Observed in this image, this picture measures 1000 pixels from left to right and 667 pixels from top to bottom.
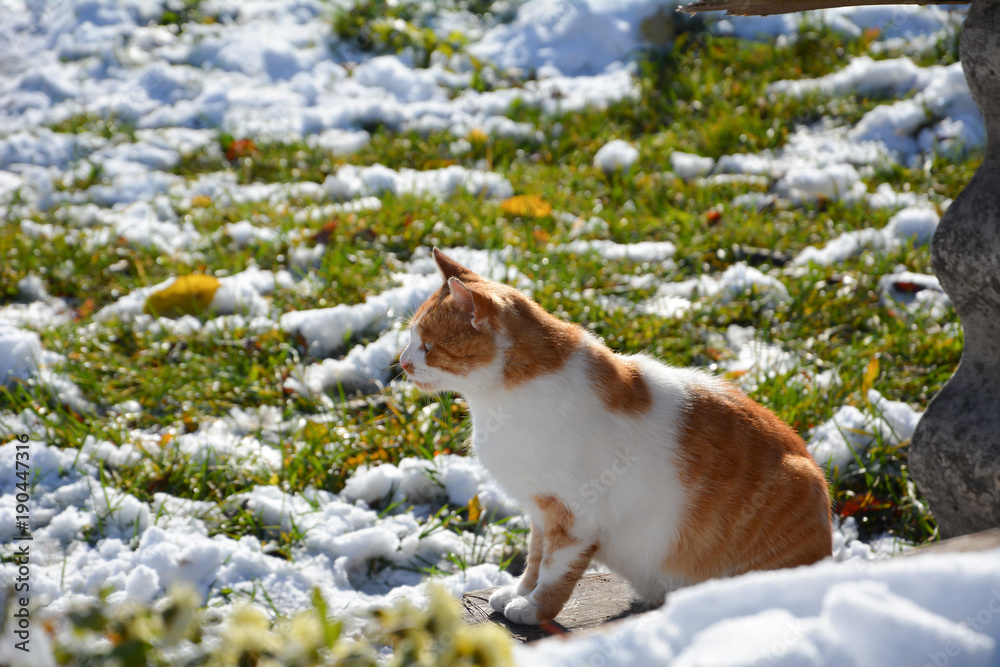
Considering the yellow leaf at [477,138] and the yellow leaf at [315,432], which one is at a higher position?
the yellow leaf at [477,138]

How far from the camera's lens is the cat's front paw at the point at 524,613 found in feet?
5.70

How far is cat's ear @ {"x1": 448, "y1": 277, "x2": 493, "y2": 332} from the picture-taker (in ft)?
5.60

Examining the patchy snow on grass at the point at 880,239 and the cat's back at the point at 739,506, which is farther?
the patchy snow on grass at the point at 880,239

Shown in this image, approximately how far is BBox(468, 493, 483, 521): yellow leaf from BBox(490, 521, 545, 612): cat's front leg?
1.71 feet

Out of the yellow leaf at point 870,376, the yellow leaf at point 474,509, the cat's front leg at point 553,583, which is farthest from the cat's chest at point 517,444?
the yellow leaf at point 870,376

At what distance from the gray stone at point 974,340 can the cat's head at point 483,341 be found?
0.91 metres

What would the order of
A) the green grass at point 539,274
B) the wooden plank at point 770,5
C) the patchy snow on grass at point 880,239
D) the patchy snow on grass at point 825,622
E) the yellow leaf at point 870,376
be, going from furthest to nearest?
the patchy snow on grass at point 880,239, the yellow leaf at point 870,376, the green grass at point 539,274, the wooden plank at point 770,5, the patchy snow on grass at point 825,622

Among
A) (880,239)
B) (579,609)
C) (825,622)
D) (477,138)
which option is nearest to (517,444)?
(579,609)

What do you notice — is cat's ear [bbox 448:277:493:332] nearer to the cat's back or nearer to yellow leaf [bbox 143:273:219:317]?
the cat's back

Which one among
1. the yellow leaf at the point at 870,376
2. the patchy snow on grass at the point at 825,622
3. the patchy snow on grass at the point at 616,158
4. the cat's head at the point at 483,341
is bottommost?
the yellow leaf at the point at 870,376

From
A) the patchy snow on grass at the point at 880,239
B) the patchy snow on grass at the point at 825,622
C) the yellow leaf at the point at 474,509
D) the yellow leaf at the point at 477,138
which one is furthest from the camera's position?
the yellow leaf at the point at 477,138

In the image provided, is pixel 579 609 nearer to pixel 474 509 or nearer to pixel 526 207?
pixel 474 509

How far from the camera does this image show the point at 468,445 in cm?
267

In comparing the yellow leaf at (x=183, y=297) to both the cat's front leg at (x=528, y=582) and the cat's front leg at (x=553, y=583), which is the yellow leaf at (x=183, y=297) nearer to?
the cat's front leg at (x=528, y=582)
